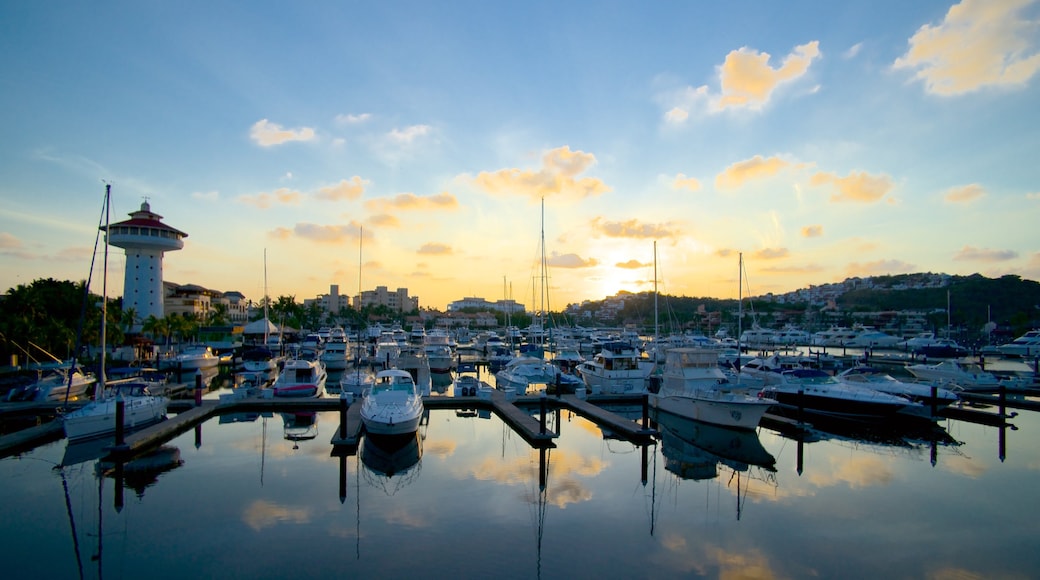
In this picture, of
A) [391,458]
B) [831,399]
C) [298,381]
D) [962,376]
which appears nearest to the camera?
[391,458]

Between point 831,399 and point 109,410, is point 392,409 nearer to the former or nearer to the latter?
point 109,410

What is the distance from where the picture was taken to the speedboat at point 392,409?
20.5m

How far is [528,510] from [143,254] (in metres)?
69.5

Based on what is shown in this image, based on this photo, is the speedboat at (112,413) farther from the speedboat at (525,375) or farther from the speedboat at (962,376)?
the speedboat at (962,376)

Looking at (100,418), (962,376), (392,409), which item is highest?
(392,409)

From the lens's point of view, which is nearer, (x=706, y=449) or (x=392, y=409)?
(x=392, y=409)

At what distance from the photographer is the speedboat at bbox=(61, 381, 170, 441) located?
20.6 m

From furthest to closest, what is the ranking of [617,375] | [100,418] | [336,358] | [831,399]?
[336,358]
[617,375]
[831,399]
[100,418]

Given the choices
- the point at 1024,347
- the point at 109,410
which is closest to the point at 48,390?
the point at 109,410

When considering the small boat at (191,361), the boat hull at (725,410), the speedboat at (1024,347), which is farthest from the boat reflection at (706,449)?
the speedboat at (1024,347)

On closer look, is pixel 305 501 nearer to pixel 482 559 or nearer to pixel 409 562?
pixel 409 562

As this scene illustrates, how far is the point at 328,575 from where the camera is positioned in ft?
35.2

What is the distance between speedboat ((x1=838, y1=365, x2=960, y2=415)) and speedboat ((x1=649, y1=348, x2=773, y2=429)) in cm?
827

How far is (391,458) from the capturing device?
19.7 metres
